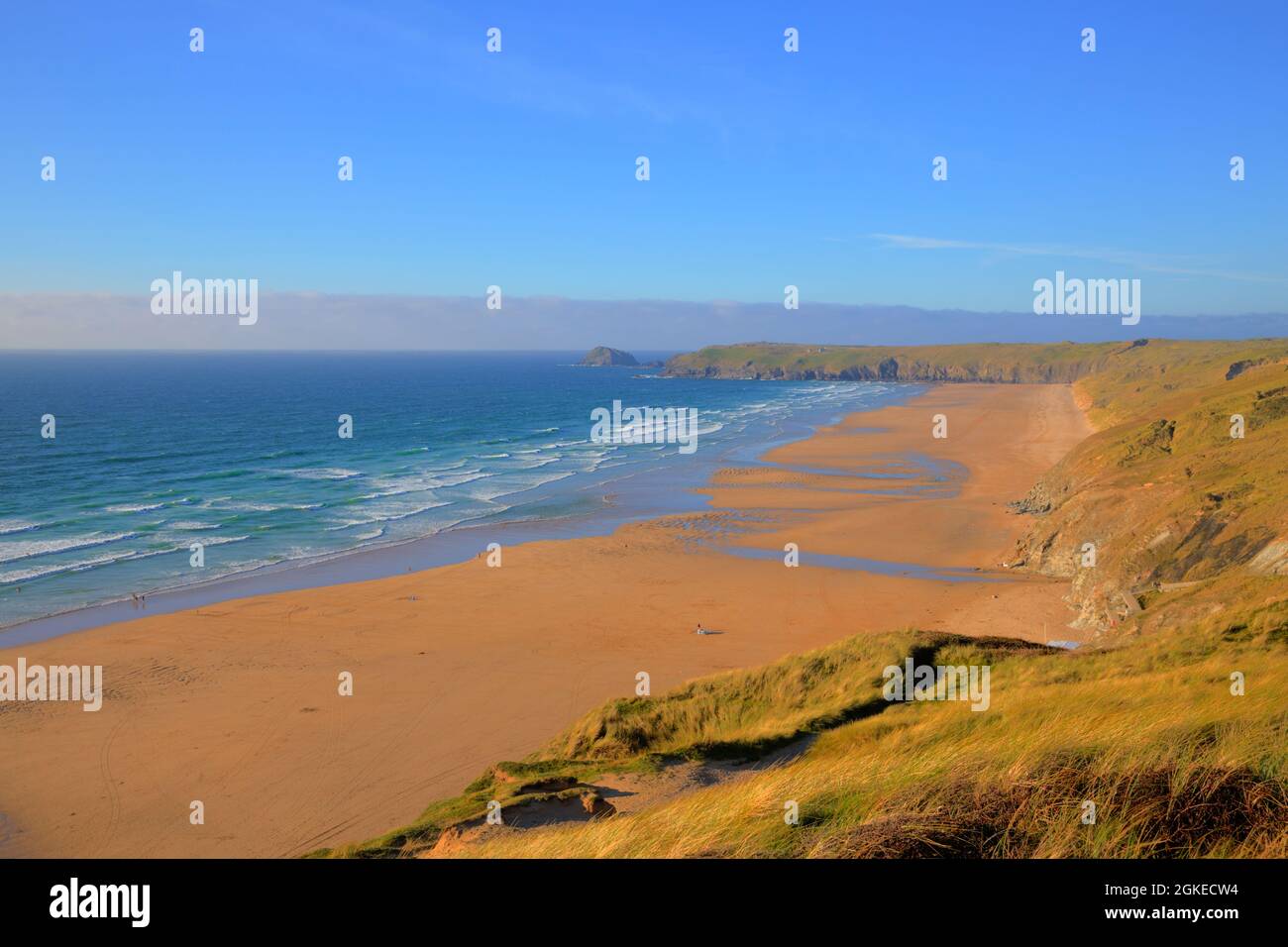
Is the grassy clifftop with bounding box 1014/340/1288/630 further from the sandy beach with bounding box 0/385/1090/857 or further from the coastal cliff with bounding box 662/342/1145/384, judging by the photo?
the coastal cliff with bounding box 662/342/1145/384

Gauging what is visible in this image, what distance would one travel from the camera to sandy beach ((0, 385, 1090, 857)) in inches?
589

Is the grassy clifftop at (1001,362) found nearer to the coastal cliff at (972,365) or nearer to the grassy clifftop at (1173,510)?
the coastal cliff at (972,365)

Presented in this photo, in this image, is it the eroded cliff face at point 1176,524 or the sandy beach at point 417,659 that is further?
the eroded cliff face at point 1176,524

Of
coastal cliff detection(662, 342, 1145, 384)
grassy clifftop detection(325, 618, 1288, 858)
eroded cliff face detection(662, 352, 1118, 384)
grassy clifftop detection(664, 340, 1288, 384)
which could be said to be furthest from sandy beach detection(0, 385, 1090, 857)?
eroded cliff face detection(662, 352, 1118, 384)

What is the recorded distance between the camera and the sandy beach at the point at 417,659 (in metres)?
15.0

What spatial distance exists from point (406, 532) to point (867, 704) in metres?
28.3

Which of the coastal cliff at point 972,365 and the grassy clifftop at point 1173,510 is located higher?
the coastal cliff at point 972,365

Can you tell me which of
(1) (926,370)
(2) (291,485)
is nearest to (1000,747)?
(2) (291,485)

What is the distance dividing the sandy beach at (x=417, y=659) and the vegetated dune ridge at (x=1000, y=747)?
12.4 feet

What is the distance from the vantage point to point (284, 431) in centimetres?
7744

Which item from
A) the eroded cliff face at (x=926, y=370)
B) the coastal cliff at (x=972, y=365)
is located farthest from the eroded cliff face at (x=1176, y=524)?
the eroded cliff face at (x=926, y=370)

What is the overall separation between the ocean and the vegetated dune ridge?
20230 mm

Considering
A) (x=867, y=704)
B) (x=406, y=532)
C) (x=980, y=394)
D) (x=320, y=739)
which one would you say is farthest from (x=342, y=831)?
(x=980, y=394)
